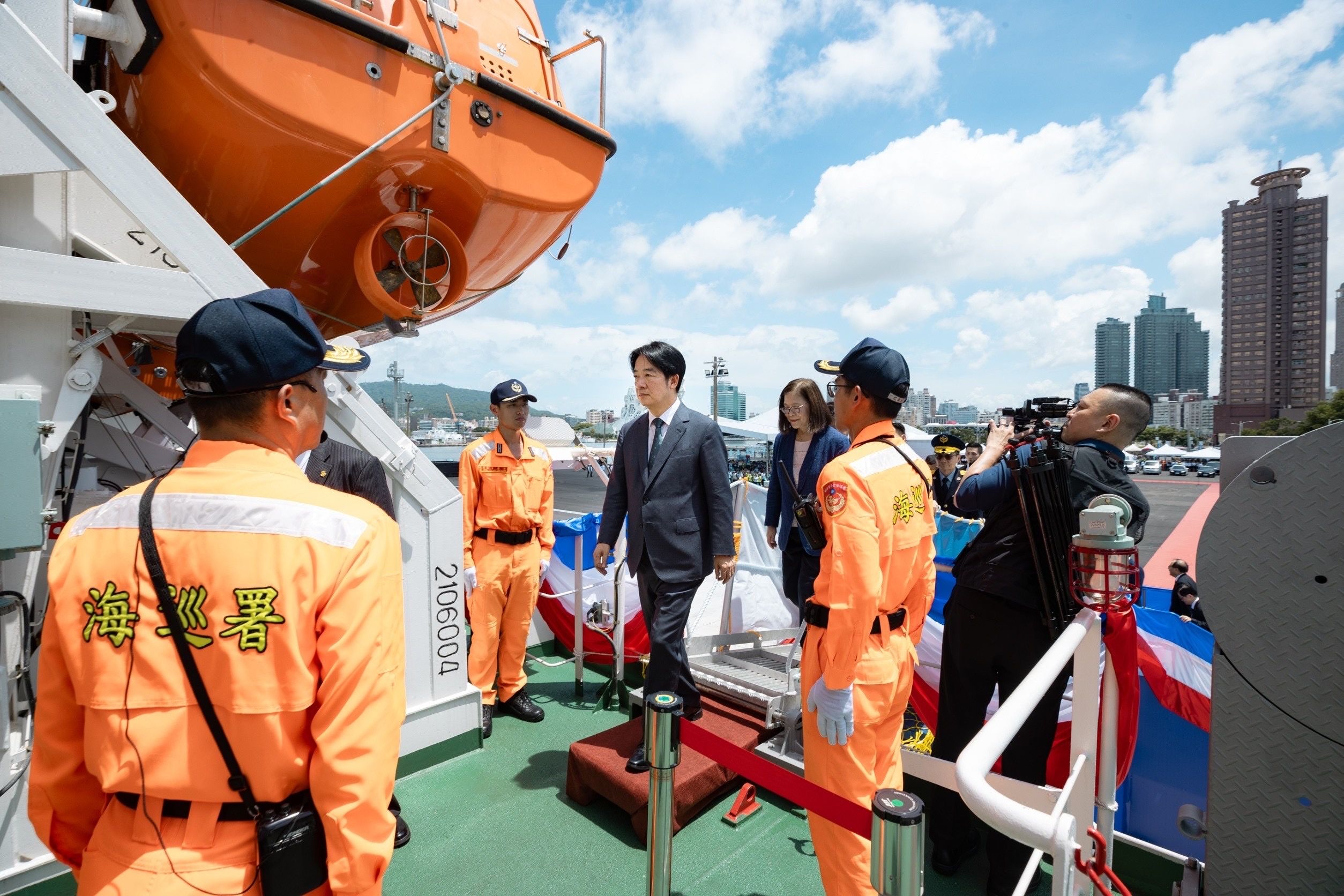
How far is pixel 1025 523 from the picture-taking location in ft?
7.13

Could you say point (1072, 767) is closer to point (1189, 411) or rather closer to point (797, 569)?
point (797, 569)

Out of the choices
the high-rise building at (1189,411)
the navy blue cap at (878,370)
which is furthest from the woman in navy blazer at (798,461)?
the high-rise building at (1189,411)

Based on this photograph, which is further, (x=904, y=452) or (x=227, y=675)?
(x=904, y=452)

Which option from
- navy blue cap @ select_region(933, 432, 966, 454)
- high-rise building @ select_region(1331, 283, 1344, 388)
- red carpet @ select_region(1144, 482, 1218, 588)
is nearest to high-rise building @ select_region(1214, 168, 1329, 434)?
high-rise building @ select_region(1331, 283, 1344, 388)

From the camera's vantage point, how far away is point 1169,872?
7.32 ft

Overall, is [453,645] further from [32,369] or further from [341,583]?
[341,583]

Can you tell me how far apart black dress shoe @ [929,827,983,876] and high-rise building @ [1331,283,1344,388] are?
90.3 meters

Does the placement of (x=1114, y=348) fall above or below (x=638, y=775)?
above

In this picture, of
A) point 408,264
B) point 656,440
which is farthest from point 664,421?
point 408,264

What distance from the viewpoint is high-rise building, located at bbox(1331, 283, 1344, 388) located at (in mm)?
72688

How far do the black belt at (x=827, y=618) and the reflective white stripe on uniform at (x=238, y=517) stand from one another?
55.2 inches

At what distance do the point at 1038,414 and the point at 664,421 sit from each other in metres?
1.64

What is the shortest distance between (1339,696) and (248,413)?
2.17m

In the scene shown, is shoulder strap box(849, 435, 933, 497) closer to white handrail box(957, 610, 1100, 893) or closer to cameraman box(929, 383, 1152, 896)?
cameraman box(929, 383, 1152, 896)
